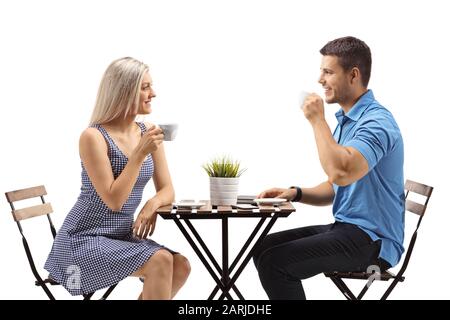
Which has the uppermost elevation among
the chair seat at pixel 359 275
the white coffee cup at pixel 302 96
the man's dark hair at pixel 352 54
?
the man's dark hair at pixel 352 54

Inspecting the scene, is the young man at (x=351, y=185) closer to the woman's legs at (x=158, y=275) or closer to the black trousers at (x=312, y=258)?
the black trousers at (x=312, y=258)

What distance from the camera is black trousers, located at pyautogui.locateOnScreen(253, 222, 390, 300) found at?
3.30 metres

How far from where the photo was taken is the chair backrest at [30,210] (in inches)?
140

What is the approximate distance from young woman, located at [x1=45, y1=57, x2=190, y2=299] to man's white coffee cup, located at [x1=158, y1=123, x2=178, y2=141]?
0.21 feet

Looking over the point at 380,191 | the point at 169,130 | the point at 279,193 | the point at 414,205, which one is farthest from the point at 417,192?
the point at 169,130

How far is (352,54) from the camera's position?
11.4 ft

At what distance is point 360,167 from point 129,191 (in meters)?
1.10

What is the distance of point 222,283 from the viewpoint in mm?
3539

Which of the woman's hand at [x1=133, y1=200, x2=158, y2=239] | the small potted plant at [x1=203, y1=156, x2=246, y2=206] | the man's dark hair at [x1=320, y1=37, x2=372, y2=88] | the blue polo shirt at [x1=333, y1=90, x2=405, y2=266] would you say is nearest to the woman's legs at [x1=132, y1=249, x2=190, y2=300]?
the woman's hand at [x1=133, y1=200, x2=158, y2=239]

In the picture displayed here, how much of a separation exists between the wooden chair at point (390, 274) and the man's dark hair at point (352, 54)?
0.69m

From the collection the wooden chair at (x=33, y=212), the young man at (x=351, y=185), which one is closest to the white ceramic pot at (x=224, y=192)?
the young man at (x=351, y=185)

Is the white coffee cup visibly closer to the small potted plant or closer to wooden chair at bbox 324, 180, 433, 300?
the small potted plant

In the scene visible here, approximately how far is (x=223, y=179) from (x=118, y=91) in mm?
697
